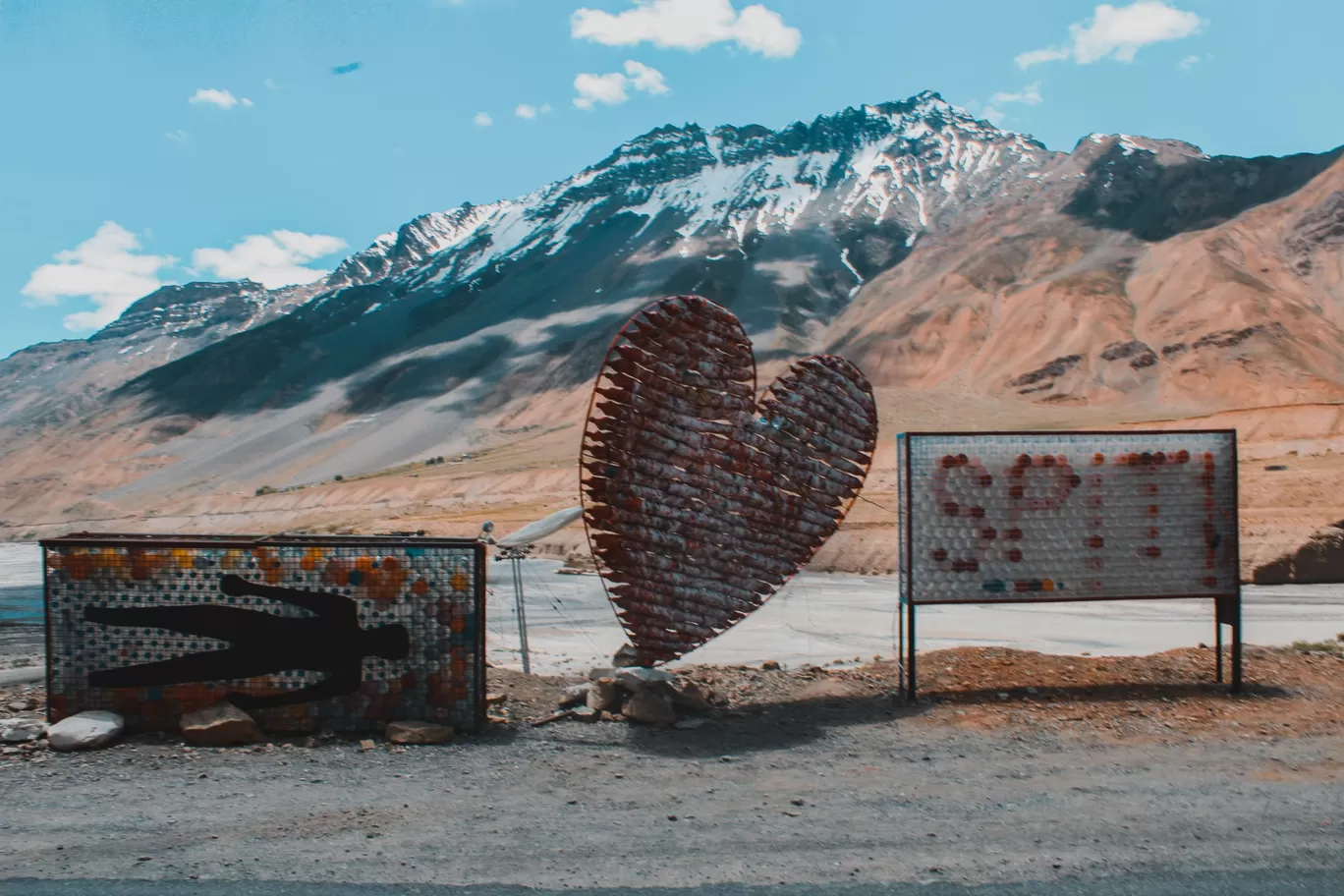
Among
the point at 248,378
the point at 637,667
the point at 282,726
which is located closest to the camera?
the point at 282,726

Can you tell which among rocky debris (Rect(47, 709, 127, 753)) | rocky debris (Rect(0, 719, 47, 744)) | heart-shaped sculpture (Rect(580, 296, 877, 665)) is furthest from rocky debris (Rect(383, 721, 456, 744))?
rocky debris (Rect(0, 719, 47, 744))

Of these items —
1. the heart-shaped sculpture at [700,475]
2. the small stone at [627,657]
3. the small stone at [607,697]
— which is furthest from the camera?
the small stone at [627,657]

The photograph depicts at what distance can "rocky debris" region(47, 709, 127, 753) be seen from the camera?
7305 mm

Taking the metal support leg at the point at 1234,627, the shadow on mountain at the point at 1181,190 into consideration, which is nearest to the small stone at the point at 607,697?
the metal support leg at the point at 1234,627

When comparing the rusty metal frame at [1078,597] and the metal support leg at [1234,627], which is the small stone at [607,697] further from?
the metal support leg at [1234,627]

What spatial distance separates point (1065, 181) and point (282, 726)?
130167 millimetres

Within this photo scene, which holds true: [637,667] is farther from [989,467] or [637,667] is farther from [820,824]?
[989,467]

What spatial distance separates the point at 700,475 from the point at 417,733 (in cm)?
310

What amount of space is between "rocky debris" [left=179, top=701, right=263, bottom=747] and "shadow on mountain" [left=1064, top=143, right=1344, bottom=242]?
111 m

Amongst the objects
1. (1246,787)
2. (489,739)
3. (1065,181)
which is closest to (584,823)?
(489,739)

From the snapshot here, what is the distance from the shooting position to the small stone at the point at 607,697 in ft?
28.5

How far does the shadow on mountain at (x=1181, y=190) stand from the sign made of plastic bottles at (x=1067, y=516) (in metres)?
105

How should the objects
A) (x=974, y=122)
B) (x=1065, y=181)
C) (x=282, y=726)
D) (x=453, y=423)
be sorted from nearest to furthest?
(x=282, y=726)
(x=453, y=423)
(x=1065, y=181)
(x=974, y=122)

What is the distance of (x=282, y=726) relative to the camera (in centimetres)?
771
